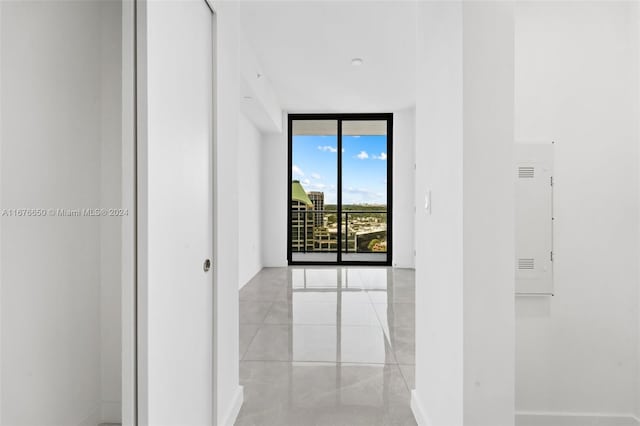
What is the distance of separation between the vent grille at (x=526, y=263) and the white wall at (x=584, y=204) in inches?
4.7

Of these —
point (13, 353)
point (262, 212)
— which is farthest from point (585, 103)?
A: point (262, 212)

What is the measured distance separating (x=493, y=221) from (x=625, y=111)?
1.10 meters

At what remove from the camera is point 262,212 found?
20.7 ft

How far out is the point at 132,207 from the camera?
915 mm

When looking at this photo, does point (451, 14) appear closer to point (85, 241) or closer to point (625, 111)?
point (625, 111)

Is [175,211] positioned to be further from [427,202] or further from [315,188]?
[315,188]

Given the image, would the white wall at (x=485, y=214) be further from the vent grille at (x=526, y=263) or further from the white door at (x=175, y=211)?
the white door at (x=175, y=211)

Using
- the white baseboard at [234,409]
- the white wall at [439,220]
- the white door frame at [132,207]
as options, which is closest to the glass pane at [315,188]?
the white baseboard at [234,409]

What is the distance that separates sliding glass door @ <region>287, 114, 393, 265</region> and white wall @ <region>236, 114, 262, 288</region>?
76cm

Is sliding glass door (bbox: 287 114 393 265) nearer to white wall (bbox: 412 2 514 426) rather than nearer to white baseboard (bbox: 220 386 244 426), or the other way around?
white baseboard (bbox: 220 386 244 426)

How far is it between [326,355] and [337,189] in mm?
4339

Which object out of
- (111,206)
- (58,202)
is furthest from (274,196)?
(58,202)

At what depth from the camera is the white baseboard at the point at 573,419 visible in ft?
5.31

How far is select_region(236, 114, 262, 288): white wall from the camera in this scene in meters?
4.87
